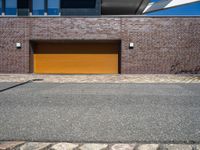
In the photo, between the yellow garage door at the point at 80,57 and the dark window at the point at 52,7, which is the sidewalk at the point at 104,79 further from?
the dark window at the point at 52,7

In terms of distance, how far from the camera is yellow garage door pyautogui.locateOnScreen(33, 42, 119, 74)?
14305mm

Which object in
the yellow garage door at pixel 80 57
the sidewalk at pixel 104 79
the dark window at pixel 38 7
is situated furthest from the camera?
the dark window at pixel 38 7

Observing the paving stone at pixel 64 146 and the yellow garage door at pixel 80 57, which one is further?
the yellow garage door at pixel 80 57

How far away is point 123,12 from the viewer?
25297 mm

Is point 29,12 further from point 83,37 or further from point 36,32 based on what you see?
point 83,37

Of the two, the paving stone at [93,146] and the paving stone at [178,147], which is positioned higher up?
the paving stone at [178,147]

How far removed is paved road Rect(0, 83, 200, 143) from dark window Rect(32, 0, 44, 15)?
12.5m

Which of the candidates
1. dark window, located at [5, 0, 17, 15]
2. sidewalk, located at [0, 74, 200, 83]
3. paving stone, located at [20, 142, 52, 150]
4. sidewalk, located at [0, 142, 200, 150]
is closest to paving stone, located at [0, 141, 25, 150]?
sidewalk, located at [0, 142, 200, 150]

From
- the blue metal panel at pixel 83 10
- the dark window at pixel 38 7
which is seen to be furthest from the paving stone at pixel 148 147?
the blue metal panel at pixel 83 10

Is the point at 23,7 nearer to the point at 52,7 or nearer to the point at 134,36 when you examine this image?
the point at 52,7

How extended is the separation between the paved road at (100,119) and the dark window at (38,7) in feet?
40.9

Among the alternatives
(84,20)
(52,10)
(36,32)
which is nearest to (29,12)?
(52,10)

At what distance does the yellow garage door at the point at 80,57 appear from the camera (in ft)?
46.9

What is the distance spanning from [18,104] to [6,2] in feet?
49.8
